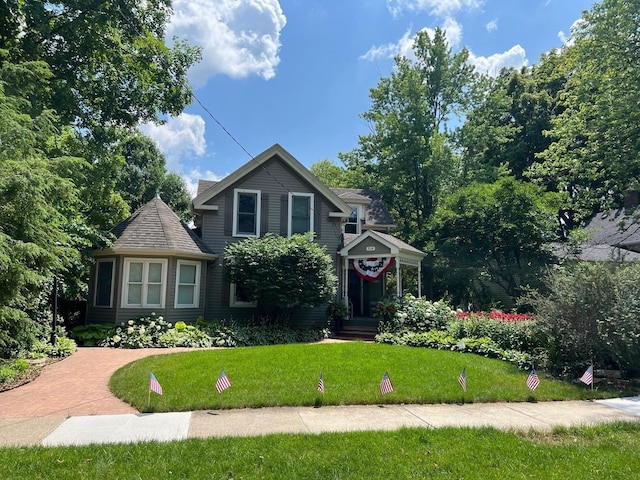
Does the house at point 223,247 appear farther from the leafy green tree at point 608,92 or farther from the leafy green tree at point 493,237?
the leafy green tree at point 608,92

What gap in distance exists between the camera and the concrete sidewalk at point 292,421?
204 inches

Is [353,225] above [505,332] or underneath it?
above

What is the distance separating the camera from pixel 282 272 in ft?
47.2

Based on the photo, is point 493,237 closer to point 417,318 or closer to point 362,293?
point 362,293

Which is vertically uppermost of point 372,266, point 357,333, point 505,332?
point 372,266

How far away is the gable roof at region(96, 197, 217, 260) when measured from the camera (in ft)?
47.0

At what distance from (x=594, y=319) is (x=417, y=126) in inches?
784

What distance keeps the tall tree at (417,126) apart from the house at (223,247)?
32.1ft

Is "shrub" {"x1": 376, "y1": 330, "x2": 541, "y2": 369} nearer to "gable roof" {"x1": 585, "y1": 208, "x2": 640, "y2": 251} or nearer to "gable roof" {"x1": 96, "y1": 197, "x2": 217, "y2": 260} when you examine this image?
"gable roof" {"x1": 96, "y1": 197, "x2": 217, "y2": 260}

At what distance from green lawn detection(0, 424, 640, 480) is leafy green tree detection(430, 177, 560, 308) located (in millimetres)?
16124

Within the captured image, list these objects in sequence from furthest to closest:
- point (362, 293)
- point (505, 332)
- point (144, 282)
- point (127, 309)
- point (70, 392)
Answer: point (362, 293) → point (144, 282) → point (127, 309) → point (505, 332) → point (70, 392)

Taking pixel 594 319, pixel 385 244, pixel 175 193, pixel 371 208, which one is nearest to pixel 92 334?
pixel 385 244

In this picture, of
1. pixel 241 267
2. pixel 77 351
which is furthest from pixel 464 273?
pixel 77 351

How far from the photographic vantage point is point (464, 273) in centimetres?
2197
